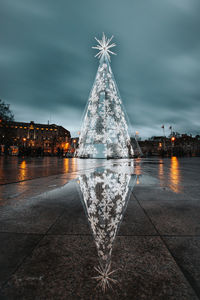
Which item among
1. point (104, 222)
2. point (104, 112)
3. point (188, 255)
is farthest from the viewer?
point (104, 112)

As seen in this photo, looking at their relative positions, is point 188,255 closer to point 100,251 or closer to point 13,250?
point 100,251

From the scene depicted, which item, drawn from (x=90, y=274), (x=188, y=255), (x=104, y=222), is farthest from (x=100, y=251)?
(x=188, y=255)

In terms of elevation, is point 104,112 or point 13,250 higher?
point 104,112

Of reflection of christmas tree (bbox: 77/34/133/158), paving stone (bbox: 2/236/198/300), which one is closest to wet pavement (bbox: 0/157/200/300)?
paving stone (bbox: 2/236/198/300)

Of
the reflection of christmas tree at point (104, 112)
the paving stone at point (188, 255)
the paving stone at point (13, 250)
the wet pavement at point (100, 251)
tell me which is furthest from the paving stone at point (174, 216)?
the reflection of christmas tree at point (104, 112)

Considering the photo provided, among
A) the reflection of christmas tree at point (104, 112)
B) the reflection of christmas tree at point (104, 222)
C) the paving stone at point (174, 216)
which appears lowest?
the paving stone at point (174, 216)

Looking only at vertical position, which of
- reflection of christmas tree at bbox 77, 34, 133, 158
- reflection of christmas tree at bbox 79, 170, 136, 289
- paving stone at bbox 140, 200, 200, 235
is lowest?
paving stone at bbox 140, 200, 200, 235

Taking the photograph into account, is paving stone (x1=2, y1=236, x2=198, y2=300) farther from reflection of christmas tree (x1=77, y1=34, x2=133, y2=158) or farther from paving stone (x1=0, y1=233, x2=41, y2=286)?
reflection of christmas tree (x1=77, y1=34, x2=133, y2=158)

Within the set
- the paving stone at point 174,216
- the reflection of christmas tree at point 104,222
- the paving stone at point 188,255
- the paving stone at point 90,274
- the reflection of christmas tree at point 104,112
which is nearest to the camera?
the paving stone at point 90,274

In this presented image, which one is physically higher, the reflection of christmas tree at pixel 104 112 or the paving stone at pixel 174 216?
the reflection of christmas tree at pixel 104 112

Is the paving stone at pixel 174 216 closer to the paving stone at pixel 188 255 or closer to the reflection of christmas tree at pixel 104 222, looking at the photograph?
the paving stone at pixel 188 255

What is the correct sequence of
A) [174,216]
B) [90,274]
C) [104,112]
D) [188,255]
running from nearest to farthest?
1. [90,274]
2. [188,255]
3. [174,216]
4. [104,112]

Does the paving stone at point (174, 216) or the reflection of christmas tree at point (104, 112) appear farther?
the reflection of christmas tree at point (104, 112)


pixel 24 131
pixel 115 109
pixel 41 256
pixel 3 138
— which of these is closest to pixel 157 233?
pixel 41 256
